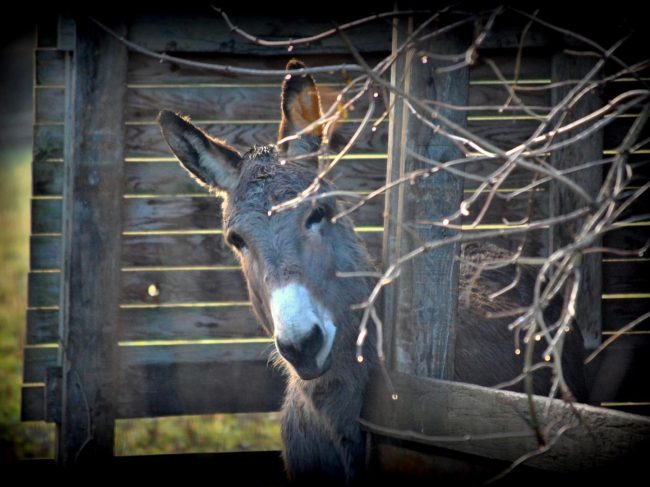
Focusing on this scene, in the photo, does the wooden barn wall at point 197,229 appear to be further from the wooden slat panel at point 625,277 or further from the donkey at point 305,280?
the donkey at point 305,280

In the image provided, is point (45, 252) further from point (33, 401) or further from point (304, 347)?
point (304, 347)

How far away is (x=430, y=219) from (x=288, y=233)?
690 mm

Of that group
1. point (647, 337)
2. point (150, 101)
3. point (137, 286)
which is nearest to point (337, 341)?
point (137, 286)

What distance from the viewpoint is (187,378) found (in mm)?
5074

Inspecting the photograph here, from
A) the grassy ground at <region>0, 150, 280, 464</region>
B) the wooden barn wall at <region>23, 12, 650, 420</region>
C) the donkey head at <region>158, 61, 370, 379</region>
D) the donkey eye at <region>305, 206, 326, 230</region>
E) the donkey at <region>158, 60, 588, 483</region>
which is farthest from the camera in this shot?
the grassy ground at <region>0, 150, 280, 464</region>

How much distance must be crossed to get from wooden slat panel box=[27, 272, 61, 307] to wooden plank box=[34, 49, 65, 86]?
1.18m

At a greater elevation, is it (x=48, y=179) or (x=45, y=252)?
(x=48, y=179)

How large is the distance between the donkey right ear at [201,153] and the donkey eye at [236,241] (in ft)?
0.88

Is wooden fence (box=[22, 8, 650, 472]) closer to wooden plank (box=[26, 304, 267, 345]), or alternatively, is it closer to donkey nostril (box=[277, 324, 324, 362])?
wooden plank (box=[26, 304, 267, 345])

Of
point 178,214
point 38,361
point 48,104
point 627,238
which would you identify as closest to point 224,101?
point 178,214

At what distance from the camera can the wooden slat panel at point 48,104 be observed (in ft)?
16.6

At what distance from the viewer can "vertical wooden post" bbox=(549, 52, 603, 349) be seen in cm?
496

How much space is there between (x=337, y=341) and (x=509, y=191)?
2057 millimetres

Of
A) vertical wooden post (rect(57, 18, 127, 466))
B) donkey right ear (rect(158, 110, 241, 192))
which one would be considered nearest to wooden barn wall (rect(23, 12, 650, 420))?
vertical wooden post (rect(57, 18, 127, 466))
